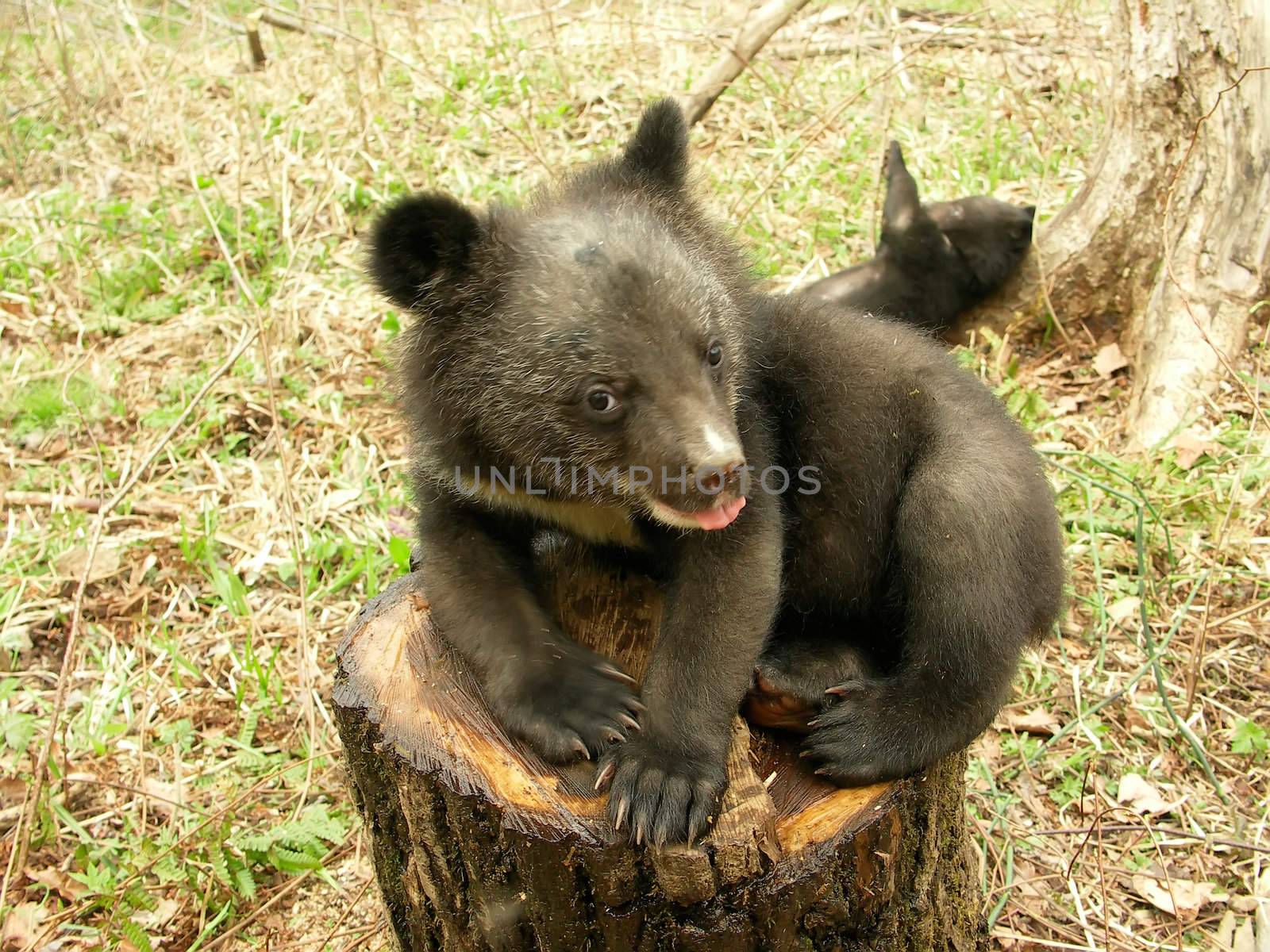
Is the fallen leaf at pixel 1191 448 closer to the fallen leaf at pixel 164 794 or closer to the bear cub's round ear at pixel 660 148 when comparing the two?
the bear cub's round ear at pixel 660 148

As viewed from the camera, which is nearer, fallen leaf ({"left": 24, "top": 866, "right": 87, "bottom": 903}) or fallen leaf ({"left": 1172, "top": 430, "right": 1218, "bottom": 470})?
fallen leaf ({"left": 24, "top": 866, "right": 87, "bottom": 903})

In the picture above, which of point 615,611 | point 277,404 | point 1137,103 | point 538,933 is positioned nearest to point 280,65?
point 277,404

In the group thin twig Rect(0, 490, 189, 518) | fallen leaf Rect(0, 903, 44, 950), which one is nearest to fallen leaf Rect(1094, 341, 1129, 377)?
thin twig Rect(0, 490, 189, 518)

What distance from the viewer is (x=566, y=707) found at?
313 centimetres

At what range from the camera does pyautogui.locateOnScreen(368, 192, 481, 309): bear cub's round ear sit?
324 centimetres

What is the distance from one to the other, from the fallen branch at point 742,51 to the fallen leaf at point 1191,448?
151 inches

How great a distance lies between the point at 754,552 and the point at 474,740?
1.01m

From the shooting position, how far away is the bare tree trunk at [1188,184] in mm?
6227

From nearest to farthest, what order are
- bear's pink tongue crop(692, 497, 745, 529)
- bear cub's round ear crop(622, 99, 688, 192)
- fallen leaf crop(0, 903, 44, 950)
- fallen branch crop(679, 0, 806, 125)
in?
bear's pink tongue crop(692, 497, 745, 529), bear cub's round ear crop(622, 99, 688, 192), fallen leaf crop(0, 903, 44, 950), fallen branch crop(679, 0, 806, 125)

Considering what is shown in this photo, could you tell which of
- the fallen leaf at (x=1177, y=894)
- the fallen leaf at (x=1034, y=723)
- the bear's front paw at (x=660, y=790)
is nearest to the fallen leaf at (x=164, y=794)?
the bear's front paw at (x=660, y=790)

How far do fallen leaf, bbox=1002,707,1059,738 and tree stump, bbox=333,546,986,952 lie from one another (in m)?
1.55

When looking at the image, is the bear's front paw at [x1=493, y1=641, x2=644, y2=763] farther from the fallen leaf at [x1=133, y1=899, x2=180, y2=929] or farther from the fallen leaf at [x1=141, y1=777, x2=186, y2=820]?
the fallen leaf at [x1=141, y1=777, x2=186, y2=820]

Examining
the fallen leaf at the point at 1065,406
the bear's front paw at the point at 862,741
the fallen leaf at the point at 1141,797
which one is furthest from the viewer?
the fallen leaf at the point at 1065,406

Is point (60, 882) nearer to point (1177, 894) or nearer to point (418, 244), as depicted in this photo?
point (418, 244)
